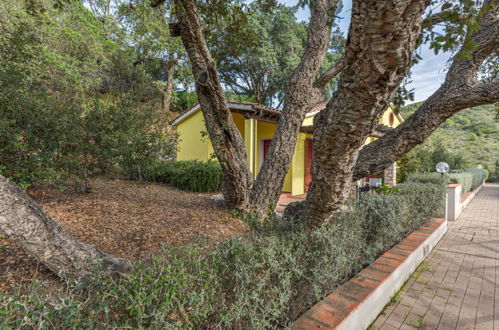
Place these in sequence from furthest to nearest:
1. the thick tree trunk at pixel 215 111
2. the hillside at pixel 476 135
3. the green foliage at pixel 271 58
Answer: the hillside at pixel 476 135, the green foliage at pixel 271 58, the thick tree trunk at pixel 215 111

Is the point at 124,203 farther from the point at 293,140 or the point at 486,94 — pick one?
the point at 486,94

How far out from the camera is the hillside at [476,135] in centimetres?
2661

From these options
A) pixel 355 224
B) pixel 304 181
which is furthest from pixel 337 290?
pixel 304 181

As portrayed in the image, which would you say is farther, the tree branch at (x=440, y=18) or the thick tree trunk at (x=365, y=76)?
the tree branch at (x=440, y=18)

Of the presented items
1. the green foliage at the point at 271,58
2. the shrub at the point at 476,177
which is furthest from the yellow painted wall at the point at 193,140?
the shrub at the point at 476,177

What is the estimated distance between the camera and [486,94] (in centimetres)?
208

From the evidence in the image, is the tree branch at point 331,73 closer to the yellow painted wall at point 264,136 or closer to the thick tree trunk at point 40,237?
the thick tree trunk at point 40,237

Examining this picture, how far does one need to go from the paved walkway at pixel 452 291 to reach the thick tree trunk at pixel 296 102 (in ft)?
7.05

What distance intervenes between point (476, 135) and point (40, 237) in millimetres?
47542

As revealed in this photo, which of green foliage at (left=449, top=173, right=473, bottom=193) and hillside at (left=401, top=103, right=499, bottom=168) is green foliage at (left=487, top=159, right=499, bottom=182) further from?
green foliage at (left=449, top=173, right=473, bottom=193)

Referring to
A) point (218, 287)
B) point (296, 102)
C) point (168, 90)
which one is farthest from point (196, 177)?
point (168, 90)

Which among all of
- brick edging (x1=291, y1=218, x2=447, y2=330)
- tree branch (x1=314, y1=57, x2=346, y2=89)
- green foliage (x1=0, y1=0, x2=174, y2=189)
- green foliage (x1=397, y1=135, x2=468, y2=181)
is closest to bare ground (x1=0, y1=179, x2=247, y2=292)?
green foliage (x1=0, y1=0, x2=174, y2=189)

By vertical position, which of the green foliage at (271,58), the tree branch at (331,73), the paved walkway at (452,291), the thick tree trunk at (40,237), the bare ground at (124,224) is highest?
the green foliage at (271,58)

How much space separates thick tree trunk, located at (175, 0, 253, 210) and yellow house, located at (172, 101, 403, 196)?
11.8 feet
